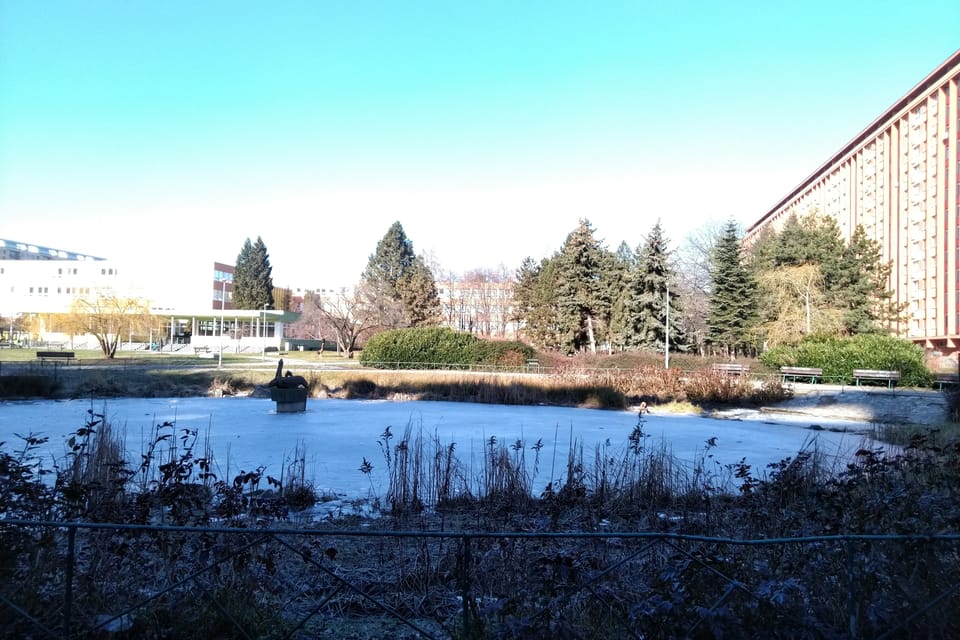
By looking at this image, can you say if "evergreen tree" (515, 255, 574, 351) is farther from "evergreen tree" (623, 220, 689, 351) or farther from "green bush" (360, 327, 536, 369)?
"green bush" (360, 327, 536, 369)

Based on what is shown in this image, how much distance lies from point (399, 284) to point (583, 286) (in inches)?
889

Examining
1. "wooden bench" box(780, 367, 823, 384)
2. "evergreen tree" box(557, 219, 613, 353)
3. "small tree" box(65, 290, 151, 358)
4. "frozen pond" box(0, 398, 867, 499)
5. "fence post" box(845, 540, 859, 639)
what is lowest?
"frozen pond" box(0, 398, 867, 499)

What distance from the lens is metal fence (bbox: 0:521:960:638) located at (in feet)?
9.29

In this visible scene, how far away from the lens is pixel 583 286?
43906 millimetres

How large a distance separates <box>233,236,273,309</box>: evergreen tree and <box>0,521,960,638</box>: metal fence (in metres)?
73.3

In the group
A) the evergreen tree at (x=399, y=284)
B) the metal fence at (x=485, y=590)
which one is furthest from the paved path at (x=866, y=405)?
the evergreen tree at (x=399, y=284)

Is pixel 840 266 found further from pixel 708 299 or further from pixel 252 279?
pixel 252 279

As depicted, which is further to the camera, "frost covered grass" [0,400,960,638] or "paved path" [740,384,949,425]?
"paved path" [740,384,949,425]

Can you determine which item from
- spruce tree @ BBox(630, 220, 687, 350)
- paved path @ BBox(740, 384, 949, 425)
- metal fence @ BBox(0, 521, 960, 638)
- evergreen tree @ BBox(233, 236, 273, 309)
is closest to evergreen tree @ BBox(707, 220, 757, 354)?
spruce tree @ BBox(630, 220, 687, 350)

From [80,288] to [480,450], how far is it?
75326 millimetres

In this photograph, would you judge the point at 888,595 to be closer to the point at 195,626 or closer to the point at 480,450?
the point at 195,626

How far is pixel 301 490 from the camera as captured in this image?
22.2 feet

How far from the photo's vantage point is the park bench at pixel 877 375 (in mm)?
23633

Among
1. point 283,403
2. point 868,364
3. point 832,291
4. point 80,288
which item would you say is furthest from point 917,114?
point 80,288
